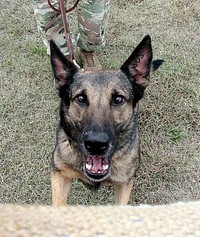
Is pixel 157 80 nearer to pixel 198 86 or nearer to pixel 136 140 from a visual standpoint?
pixel 198 86

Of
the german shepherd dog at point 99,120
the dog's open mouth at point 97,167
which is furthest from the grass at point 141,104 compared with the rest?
the dog's open mouth at point 97,167

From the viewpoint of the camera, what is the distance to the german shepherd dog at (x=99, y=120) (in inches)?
107

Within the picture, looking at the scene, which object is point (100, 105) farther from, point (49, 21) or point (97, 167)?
point (49, 21)

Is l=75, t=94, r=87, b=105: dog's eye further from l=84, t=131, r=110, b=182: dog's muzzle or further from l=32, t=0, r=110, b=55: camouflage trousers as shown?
l=32, t=0, r=110, b=55: camouflage trousers

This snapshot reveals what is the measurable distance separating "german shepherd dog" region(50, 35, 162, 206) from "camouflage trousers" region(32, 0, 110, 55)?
3.19 ft

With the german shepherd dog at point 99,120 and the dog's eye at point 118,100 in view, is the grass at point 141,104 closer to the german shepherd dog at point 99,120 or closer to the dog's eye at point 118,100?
the german shepherd dog at point 99,120

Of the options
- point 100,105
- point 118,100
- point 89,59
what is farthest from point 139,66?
point 89,59

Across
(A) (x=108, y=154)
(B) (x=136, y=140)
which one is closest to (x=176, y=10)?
(B) (x=136, y=140)

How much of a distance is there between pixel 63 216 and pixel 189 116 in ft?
11.7

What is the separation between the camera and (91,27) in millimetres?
4027

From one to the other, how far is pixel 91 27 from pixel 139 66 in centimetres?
118

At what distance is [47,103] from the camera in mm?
4285

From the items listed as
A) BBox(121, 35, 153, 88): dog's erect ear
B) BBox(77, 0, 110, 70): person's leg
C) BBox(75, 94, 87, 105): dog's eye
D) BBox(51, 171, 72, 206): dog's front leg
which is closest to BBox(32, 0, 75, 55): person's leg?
BBox(77, 0, 110, 70): person's leg

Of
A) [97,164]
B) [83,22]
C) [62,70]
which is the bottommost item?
[97,164]
